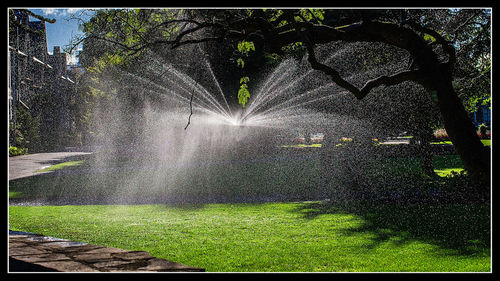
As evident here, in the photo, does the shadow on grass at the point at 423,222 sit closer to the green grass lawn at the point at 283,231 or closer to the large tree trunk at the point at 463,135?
the green grass lawn at the point at 283,231

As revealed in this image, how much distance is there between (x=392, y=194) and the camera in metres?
10.5

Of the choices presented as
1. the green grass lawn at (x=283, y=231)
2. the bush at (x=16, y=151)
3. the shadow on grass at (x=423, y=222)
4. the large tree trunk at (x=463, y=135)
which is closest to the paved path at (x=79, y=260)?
the green grass lawn at (x=283, y=231)

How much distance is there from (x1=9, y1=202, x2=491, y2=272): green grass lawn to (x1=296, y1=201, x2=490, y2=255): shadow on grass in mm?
14

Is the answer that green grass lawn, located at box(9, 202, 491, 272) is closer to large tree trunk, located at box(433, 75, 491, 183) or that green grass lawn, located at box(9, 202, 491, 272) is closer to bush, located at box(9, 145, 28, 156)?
large tree trunk, located at box(433, 75, 491, 183)

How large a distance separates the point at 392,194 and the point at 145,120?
20.1 m

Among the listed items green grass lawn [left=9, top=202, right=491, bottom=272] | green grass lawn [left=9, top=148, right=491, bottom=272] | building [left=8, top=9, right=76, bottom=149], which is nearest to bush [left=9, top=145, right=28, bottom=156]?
building [left=8, top=9, right=76, bottom=149]

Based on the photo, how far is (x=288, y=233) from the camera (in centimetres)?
672

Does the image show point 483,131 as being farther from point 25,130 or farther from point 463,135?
point 25,130

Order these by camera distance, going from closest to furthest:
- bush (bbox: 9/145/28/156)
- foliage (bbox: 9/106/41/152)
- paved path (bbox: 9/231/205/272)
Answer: paved path (bbox: 9/231/205/272) < bush (bbox: 9/145/28/156) < foliage (bbox: 9/106/41/152)

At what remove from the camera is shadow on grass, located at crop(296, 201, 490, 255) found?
609cm

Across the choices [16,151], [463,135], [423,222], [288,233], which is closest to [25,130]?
[16,151]

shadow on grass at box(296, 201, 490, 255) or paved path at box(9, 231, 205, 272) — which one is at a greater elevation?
paved path at box(9, 231, 205, 272)
